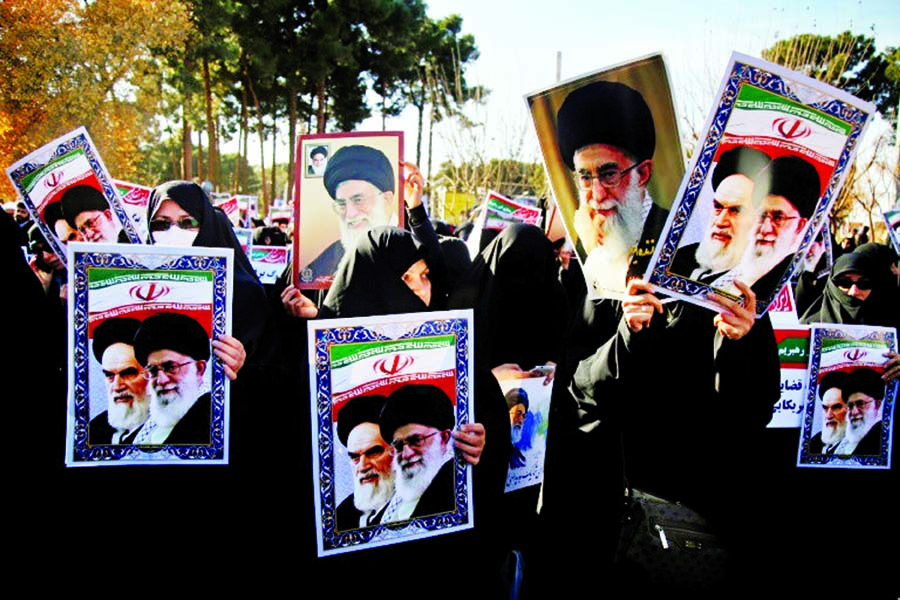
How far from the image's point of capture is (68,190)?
2805 mm

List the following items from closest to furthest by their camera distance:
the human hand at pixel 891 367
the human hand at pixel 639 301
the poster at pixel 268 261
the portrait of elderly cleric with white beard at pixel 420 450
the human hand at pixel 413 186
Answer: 1. the human hand at pixel 639 301
2. the portrait of elderly cleric with white beard at pixel 420 450
3. the human hand at pixel 891 367
4. the human hand at pixel 413 186
5. the poster at pixel 268 261

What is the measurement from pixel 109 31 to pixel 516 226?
13867 millimetres

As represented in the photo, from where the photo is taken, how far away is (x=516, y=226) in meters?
3.04

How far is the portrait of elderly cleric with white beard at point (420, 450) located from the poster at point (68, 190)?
155cm

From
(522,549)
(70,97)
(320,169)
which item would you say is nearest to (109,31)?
(70,97)

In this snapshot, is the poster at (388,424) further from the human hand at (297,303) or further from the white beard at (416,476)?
the human hand at (297,303)

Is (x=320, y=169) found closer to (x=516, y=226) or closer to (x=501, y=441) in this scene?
(x=516, y=226)

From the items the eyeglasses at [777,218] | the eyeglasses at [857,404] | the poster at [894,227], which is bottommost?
the eyeglasses at [857,404]

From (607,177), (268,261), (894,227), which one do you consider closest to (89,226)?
(607,177)

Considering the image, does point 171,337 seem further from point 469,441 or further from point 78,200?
point 78,200

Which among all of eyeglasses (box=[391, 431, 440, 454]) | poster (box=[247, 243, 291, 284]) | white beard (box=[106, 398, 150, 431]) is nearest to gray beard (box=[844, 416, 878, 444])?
eyeglasses (box=[391, 431, 440, 454])

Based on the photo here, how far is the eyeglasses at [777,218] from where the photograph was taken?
169 centimetres

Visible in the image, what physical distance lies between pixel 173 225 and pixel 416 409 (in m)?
1.57

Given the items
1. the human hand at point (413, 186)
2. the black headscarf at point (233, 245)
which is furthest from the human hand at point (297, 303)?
the human hand at point (413, 186)
